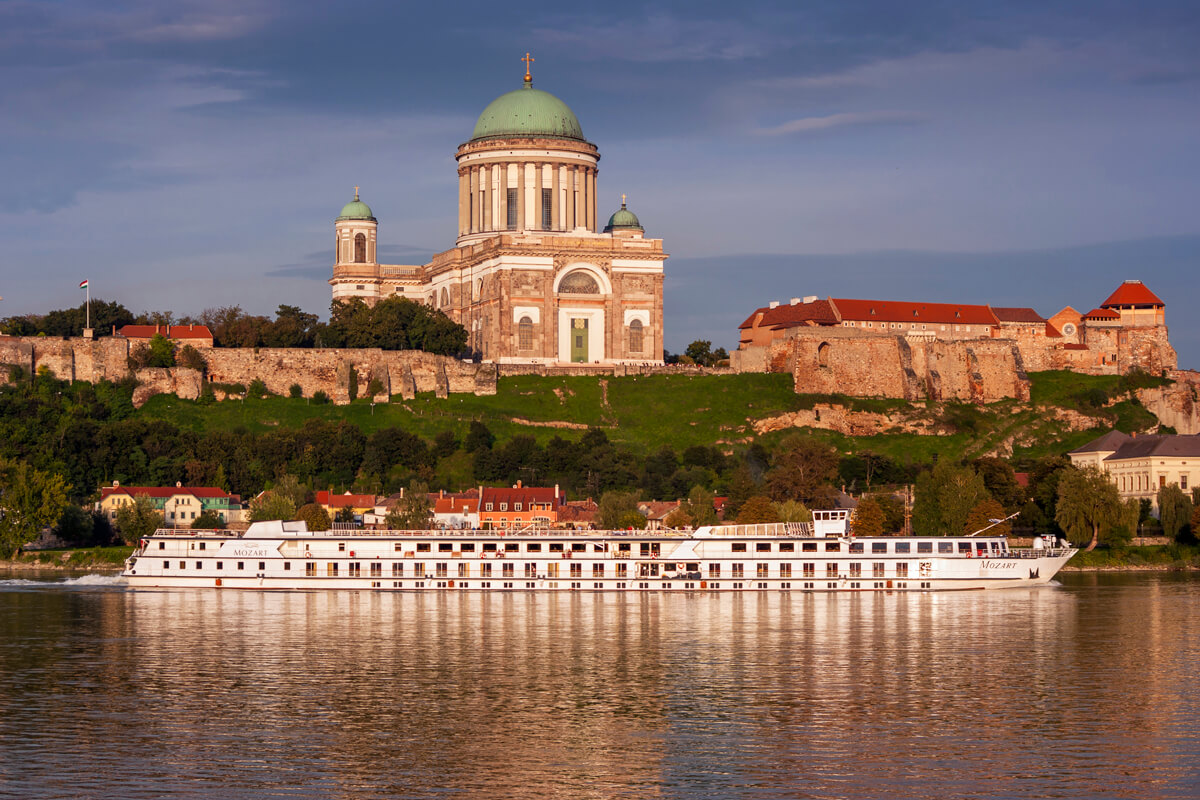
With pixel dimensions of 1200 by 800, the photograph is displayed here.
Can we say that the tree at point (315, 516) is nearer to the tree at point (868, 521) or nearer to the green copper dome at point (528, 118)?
the tree at point (868, 521)

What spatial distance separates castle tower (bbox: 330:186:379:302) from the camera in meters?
111

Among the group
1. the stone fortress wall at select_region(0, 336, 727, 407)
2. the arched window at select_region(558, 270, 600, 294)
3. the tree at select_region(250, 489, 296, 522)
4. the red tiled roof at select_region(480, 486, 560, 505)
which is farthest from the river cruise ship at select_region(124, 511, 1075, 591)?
the arched window at select_region(558, 270, 600, 294)

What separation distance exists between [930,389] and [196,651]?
66.7 m

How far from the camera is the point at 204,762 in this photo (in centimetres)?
2581

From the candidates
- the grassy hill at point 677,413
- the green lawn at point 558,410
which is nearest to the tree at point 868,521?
the grassy hill at point 677,413

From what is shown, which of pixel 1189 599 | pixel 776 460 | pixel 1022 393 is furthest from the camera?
pixel 1022 393

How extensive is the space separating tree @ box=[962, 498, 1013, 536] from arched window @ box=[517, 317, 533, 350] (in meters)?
36.4

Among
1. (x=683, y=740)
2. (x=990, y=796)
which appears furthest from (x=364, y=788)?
(x=990, y=796)

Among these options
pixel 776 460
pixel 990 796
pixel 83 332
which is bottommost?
pixel 990 796

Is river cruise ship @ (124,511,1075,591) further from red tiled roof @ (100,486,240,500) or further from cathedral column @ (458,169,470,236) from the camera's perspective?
cathedral column @ (458,169,470,236)

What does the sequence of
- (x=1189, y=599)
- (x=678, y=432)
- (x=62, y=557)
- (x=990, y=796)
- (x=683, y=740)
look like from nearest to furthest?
1. (x=990, y=796)
2. (x=683, y=740)
3. (x=1189, y=599)
4. (x=62, y=557)
5. (x=678, y=432)

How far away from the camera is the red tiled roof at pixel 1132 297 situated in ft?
351

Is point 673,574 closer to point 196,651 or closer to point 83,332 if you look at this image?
point 196,651

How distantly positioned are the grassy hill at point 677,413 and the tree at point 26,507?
44.5ft
